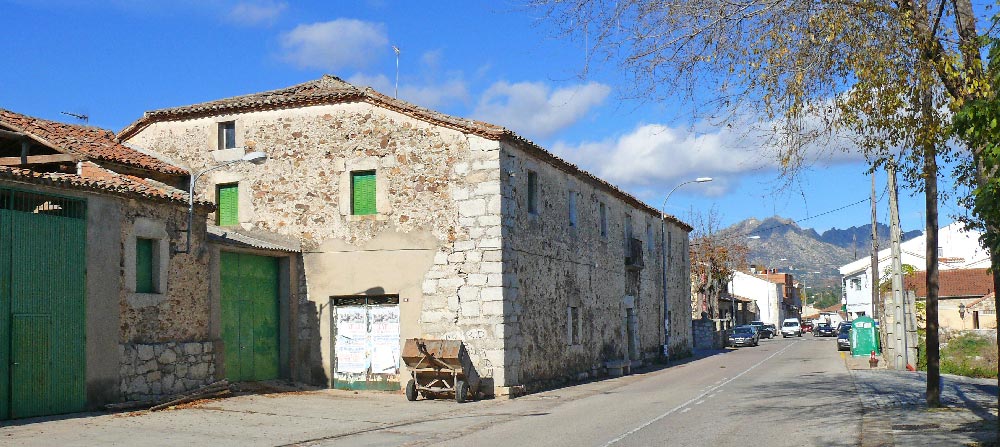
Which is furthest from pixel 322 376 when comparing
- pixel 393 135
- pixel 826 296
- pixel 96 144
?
pixel 826 296

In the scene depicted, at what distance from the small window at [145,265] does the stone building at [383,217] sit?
5166 mm

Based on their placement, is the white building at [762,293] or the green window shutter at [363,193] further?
the white building at [762,293]

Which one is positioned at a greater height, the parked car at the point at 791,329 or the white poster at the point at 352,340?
the white poster at the point at 352,340

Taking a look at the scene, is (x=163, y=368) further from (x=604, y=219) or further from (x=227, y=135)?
(x=604, y=219)

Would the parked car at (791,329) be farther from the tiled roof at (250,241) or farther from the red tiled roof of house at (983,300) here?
the tiled roof at (250,241)

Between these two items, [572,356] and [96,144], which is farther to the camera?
[572,356]

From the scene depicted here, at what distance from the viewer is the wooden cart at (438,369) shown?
63.9ft

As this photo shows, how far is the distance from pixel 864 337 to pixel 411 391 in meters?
23.8

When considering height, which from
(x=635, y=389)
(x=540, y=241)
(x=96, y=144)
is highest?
(x=96, y=144)

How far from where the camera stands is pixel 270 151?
22766 mm

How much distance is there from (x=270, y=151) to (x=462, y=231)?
17.9 feet

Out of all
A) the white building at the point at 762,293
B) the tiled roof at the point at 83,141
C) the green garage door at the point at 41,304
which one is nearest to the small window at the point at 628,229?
the tiled roof at the point at 83,141

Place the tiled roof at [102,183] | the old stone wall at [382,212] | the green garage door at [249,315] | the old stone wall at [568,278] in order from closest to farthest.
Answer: the tiled roof at [102,183]
the green garage door at [249,315]
the old stone wall at [382,212]
the old stone wall at [568,278]

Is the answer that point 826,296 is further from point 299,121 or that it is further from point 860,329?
point 299,121
